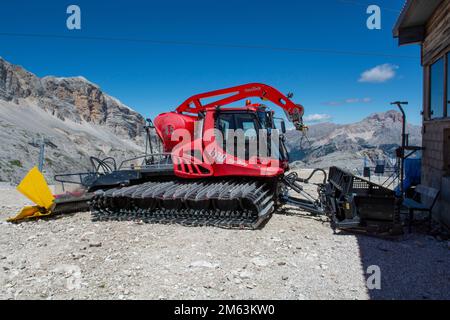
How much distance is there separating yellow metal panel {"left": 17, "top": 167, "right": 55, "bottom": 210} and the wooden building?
26.2ft

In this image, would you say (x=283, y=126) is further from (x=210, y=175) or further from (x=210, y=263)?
(x=210, y=263)

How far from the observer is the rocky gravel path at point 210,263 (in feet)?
12.2

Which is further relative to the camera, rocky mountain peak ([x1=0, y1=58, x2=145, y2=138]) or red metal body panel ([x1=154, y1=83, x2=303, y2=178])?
rocky mountain peak ([x1=0, y1=58, x2=145, y2=138])

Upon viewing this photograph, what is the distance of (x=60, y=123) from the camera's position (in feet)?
177

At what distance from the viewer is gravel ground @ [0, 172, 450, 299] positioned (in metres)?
3.71

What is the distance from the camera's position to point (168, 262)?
4426mm

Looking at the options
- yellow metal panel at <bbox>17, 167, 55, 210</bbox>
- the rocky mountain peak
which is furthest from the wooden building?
the rocky mountain peak

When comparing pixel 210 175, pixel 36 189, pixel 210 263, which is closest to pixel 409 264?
pixel 210 263

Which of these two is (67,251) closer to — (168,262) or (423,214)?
(168,262)

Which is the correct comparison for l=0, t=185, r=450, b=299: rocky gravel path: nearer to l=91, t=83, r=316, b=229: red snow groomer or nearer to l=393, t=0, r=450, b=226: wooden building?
l=91, t=83, r=316, b=229: red snow groomer

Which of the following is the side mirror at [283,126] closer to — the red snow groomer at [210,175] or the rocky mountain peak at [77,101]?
the red snow groomer at [210,175]

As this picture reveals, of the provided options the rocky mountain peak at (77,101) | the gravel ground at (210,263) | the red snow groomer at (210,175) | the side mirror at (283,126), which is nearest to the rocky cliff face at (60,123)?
the rocky mountain peak at (77,101)
